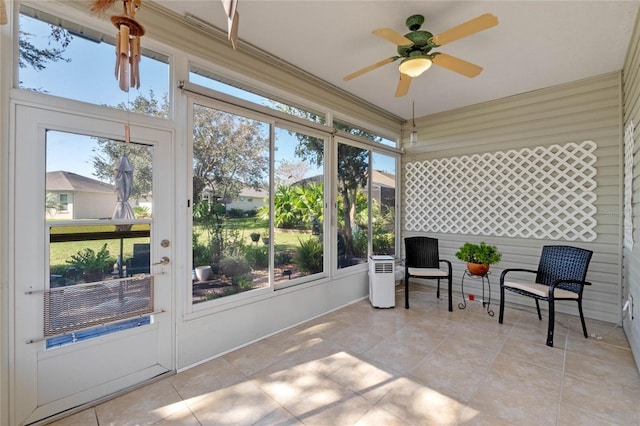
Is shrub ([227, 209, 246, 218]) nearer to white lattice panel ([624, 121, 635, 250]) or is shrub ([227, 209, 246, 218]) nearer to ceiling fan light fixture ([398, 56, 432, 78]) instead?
ceiling fan light fixture ([398, 56, 432, 78])

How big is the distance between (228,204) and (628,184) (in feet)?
Result: 13.4

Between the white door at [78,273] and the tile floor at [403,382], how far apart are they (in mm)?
242

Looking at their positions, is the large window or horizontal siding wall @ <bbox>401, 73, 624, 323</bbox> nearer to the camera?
horizontal siding wall @ <bbox>401, 73, 624, 323</bbox>

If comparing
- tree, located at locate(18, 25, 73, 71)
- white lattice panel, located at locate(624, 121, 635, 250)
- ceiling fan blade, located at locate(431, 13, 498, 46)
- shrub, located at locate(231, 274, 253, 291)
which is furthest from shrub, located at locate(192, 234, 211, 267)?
white lattice panel, located at locate(624, 121, 635, 250)

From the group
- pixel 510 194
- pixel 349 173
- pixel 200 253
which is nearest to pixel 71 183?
pixel 200 253

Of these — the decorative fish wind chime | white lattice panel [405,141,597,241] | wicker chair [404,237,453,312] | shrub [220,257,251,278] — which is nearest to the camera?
the decorative fish wind chime

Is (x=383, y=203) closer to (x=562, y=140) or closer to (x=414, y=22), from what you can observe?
(x=562, y=140)

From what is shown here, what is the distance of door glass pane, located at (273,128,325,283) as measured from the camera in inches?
124

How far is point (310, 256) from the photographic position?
3531 mm

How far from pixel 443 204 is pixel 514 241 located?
1.10 meters

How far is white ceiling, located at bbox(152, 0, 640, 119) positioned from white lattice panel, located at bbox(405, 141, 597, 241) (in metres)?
0.97

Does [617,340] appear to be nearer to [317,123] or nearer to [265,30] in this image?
[317,123]

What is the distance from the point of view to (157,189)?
7.30 feet

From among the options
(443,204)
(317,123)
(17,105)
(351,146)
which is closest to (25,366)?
(17,105)
